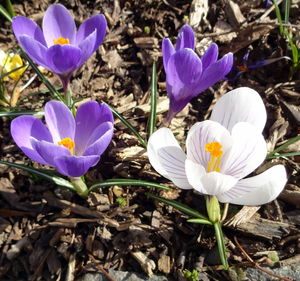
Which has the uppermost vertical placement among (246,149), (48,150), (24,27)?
(24,27)

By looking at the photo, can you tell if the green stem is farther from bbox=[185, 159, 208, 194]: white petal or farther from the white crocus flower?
bbox=[185, 159, 208, 194]: white petal

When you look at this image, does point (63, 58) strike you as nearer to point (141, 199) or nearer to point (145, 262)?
point (141, 199)

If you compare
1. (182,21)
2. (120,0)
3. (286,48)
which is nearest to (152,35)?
(182,21)

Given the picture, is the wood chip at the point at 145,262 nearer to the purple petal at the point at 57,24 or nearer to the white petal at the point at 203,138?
the white petal at the point at 203,138

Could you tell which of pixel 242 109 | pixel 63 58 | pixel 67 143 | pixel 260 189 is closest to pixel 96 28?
pixel 63 58

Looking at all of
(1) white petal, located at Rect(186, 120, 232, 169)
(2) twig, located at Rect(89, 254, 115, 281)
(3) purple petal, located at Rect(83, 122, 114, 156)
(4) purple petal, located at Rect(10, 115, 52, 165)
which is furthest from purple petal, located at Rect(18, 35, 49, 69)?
(2) twig, located at Rect(89, 254, 115, 281)

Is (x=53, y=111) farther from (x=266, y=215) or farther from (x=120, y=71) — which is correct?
(x=266, y=215)
